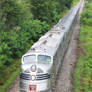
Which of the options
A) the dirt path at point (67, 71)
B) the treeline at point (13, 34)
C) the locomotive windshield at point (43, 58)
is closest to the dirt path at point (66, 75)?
the dirt path at point (67, 71)

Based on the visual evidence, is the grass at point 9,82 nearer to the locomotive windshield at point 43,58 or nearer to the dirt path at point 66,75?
the dirt path at point 66,75

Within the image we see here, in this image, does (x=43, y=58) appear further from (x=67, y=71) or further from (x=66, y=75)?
(x=67, y=71)

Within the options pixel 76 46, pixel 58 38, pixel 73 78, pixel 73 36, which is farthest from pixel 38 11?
pixel 73 78

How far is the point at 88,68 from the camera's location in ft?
53.2

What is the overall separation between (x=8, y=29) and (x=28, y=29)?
3494mm

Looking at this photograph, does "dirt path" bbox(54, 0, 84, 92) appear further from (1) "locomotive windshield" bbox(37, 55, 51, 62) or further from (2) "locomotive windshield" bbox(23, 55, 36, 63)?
(2) "locomotive windshield" bbox(23, 55, 36, 63)

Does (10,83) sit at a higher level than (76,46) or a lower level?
lower

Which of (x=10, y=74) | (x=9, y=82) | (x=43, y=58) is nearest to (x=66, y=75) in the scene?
(x=43, y=58)

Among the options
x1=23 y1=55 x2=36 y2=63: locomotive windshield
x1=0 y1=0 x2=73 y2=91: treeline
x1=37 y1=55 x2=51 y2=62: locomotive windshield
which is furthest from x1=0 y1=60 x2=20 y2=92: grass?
x1=37 y1=55 x2=51 y2=62: locomotive windshield

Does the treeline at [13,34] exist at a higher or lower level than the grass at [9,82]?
higher

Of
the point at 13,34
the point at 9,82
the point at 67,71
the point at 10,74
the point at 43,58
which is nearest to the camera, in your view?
the point at 43,58

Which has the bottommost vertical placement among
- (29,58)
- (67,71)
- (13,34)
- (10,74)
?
(10,74)

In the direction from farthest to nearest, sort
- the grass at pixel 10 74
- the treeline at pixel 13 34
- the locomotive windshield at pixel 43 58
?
the treeline at pixel 13 34
the grass at pixel 10 74
the locomotive windshield at pixel 43 58

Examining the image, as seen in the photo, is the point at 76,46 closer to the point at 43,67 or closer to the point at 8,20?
the point at 8,20
